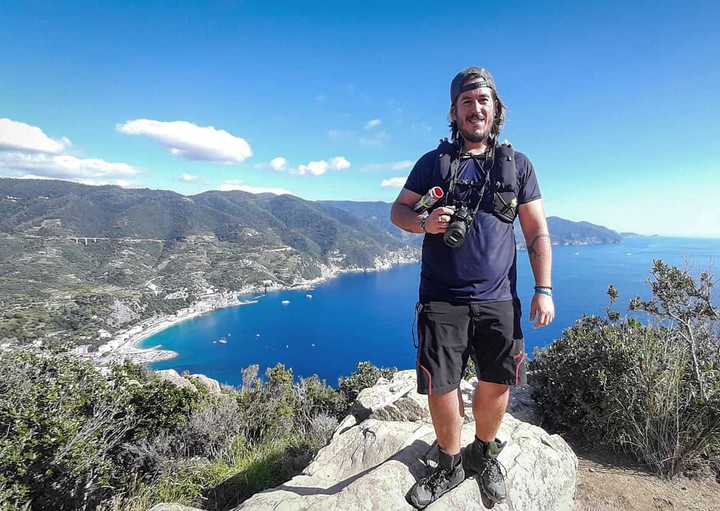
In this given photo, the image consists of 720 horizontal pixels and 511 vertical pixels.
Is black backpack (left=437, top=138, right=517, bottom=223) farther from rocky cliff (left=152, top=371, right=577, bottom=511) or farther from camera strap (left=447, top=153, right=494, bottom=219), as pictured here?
rocky cliff (left=152, top=371, right=577, bottom=511)

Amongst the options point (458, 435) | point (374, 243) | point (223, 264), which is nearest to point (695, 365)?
point (458, 435)

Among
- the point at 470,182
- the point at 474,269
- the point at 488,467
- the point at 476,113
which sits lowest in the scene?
the point at 488,467

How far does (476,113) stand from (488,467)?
2171mm

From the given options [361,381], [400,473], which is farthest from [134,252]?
[400,473]

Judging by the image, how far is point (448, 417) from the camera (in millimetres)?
2096

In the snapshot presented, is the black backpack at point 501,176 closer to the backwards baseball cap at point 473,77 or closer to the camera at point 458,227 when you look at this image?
the camera at point 458,227

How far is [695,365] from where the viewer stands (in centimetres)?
308

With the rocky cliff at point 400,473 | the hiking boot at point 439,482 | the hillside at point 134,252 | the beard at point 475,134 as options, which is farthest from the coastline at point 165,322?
the beard at point 475,134

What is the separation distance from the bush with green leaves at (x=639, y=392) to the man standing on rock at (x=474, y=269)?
1.81 meters

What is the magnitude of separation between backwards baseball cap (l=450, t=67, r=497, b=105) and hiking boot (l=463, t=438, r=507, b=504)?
220cm

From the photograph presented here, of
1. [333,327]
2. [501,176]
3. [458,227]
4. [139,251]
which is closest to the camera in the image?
[458,227]

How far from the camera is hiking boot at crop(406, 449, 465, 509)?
80.8 inches

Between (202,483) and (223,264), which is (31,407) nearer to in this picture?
(202,483)

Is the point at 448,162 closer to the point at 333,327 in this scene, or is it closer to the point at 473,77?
the point at 473,77
